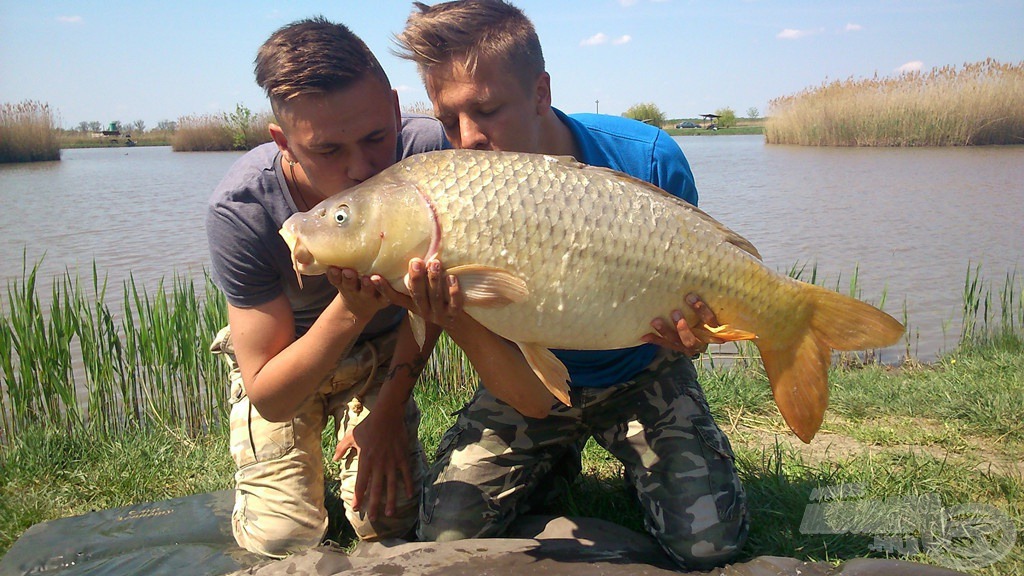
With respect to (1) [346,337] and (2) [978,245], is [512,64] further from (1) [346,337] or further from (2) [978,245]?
(2) [978,245]

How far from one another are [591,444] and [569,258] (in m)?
1.45

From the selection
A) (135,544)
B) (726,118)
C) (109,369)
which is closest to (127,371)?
(109,369)

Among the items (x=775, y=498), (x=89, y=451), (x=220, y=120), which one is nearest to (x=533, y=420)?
(x=775, y=498)

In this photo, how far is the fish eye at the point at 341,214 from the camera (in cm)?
155

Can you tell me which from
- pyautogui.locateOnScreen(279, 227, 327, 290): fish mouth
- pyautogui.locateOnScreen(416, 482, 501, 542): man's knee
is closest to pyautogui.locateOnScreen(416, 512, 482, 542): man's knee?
pyautogui.locateOnScreen(416, 482, 501, 542): man's knee

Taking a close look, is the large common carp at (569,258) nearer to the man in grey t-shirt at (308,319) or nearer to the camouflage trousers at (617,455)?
Result: the man in grey t-shirt at (308,319)

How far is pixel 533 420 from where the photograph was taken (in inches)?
87.0

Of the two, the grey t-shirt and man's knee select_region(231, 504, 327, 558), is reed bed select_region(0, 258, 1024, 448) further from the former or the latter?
the grey t-shirt

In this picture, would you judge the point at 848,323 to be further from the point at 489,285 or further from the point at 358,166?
the point at 358,166

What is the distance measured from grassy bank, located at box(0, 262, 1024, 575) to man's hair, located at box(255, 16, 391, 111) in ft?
4.32

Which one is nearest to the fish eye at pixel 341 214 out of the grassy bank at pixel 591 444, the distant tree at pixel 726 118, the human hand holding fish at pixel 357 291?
the human hand holding fish at pixel 357 291

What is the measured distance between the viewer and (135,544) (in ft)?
7.49

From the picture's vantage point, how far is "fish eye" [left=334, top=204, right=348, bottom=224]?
1.55 metres

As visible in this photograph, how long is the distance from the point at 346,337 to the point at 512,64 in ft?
2.61
